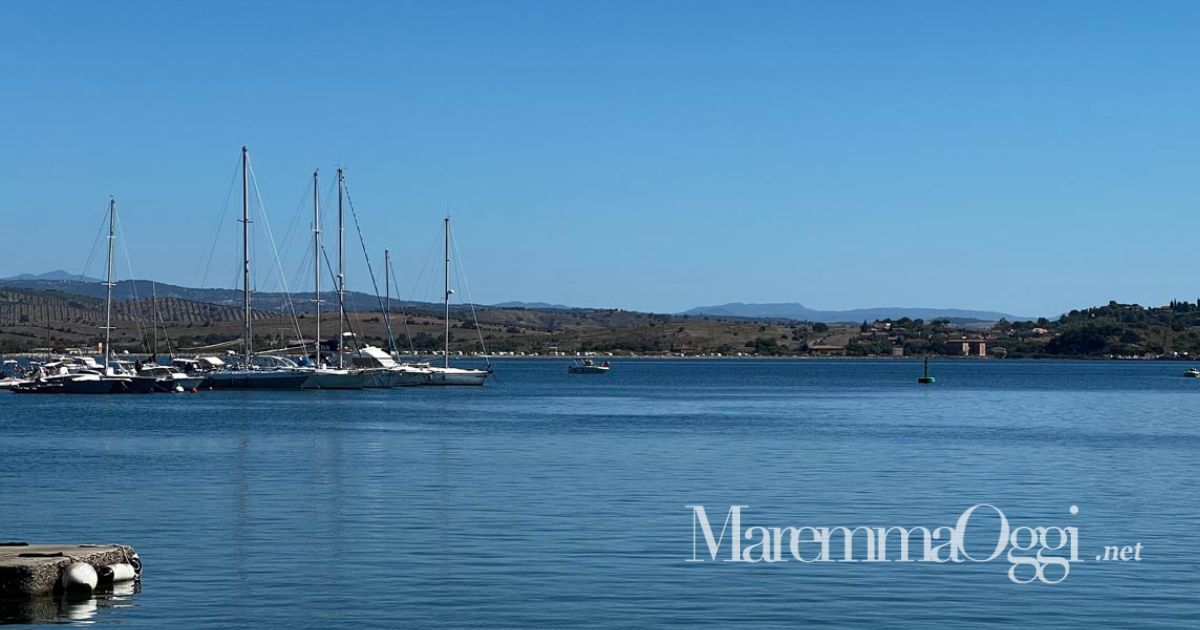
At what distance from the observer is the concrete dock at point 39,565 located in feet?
74.4

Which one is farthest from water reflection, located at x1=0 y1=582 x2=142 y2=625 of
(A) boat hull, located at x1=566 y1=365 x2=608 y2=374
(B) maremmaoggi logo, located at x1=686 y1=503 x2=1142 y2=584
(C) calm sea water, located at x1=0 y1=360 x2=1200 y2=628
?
(A) boat hull, located at x1=566 y1=365 x2=608 y2=374

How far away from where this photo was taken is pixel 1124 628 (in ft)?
70.6

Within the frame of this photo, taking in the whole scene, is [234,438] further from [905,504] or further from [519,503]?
[905,504]

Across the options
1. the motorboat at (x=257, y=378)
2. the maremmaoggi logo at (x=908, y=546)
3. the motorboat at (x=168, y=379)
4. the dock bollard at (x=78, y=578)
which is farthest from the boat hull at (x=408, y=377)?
the dock bollard at (x=78, y=578)

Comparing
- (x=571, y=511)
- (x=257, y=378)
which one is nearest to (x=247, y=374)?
(x=257, y=378)

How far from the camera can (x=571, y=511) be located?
3328 cm

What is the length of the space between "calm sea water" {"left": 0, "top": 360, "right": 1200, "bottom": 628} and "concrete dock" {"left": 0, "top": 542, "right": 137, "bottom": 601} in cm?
88

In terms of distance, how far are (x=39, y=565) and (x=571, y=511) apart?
1285 cm

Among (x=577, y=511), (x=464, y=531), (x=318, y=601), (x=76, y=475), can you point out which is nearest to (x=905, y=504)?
(x=577, y=511)

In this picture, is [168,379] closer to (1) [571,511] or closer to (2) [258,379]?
(2) [258,379]

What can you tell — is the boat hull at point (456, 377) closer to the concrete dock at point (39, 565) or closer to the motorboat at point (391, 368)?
the motorboat at point (391, 368)

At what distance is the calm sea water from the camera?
22.7 m

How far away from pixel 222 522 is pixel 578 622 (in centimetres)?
1232

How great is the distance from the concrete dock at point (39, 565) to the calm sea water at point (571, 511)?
88 cm
